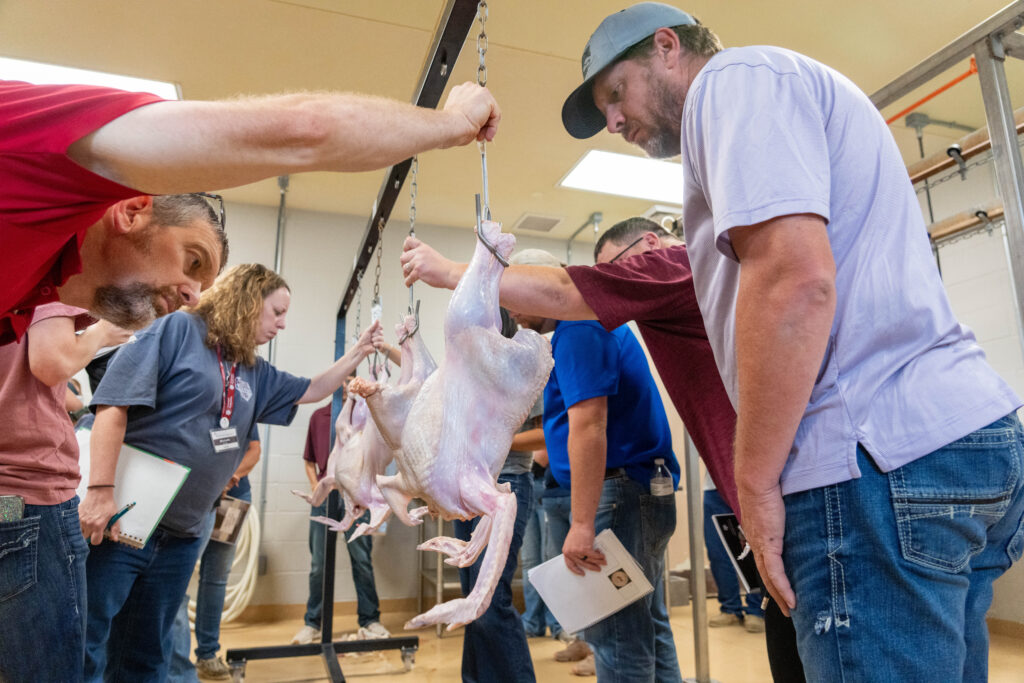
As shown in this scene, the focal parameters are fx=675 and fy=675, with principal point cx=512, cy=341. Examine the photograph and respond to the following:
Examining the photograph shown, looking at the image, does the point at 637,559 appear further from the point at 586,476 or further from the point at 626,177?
the point at 626,177

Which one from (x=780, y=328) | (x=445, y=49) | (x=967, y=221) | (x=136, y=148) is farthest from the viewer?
(x=967, y=221)

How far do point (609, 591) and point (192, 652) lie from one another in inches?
133

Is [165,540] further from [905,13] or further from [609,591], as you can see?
[905,13]

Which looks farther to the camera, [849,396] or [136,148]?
[849,396]

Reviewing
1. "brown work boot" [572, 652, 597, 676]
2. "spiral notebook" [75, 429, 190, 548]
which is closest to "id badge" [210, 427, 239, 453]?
"spiral notebook" [75, 429, 190, 548]

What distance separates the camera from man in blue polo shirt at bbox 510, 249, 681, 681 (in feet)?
6.52

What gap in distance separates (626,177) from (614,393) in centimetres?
382

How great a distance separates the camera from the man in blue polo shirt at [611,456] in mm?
1987

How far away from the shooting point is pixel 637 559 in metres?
2.09

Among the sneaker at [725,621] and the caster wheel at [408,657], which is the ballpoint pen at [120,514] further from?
the sneaker at [725,621]

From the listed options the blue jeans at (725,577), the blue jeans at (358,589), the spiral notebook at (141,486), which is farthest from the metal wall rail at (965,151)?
the blue jeans at (358,589)

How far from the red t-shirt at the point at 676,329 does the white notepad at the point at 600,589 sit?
54 cm

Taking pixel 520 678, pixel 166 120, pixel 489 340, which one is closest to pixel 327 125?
pixel 166 120

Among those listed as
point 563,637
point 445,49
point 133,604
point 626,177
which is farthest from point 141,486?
point 626,177
